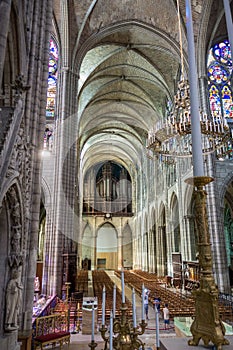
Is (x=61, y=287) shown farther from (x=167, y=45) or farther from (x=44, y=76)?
(x=167, y=45)

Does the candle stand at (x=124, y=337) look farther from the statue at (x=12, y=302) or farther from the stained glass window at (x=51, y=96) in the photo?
the stained glass window at (x=51, y=96)

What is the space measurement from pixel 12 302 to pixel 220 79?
16442mm

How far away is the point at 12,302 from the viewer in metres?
4.22

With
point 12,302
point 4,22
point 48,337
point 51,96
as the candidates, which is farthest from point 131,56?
point 12,302

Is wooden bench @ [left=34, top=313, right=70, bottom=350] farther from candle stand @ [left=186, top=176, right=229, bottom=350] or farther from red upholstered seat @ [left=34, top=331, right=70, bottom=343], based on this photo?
candle stand @ [left=186, top=176, right=229, bottom=350]

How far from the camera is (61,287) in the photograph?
11852 millimetres

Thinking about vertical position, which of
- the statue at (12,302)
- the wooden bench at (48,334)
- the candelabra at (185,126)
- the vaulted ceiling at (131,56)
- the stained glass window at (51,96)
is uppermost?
the vaulted ceiling at (131,56)

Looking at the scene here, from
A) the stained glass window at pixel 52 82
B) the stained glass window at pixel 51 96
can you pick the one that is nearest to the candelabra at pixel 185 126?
the stained glass window at pixel 51 96

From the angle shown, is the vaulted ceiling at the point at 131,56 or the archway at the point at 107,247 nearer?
the vaulted ceiling at the point at 131,56

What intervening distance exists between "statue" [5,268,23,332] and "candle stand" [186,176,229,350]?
3.37m

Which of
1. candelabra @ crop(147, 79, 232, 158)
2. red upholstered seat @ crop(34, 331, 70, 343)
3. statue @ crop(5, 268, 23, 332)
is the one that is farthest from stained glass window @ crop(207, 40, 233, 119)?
statue @ crop(5, 268, 23, 332)

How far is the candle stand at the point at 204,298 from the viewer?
5.37 ft

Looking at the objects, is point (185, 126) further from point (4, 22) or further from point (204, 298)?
point (204, 298)

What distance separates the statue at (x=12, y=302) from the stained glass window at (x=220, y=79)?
46.1 ft
